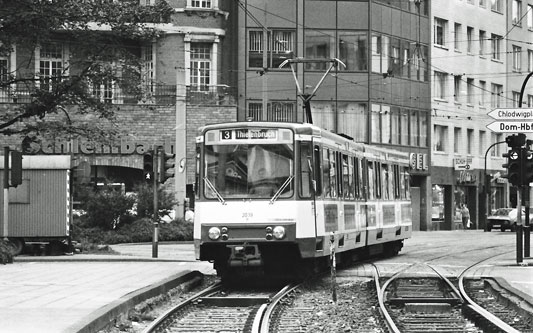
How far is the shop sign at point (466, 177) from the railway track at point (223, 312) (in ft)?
163

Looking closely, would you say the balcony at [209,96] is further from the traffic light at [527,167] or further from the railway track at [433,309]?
the railway track at [433,309]

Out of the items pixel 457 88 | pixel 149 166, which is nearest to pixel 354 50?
pixel 457 88

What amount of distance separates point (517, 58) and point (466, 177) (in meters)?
11.7

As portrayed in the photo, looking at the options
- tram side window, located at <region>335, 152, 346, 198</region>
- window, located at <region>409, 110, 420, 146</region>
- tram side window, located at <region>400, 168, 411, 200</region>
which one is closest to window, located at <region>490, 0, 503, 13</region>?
window, located at <region>409, 110, 420, 146</region>

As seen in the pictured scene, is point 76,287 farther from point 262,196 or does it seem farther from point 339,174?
point 339,174

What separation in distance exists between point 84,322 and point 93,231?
29277 millimetres

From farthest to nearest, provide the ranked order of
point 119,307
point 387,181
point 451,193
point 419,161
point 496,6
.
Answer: point 496,6, point 451,193, point 419,161, point 387,181, point 119,307

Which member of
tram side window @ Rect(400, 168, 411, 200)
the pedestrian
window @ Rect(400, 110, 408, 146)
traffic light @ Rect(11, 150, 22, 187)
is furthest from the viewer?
the pedestrian

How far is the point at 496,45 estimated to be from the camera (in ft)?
244

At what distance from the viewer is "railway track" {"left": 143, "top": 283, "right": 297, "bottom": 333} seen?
14.6 meters

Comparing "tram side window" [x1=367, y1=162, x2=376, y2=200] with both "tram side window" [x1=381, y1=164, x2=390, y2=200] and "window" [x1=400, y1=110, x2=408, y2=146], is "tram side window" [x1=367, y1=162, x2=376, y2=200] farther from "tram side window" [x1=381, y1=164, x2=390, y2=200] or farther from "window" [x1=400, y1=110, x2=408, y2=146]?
"window" [x1=400, y1=110, x2=408, y2=146]

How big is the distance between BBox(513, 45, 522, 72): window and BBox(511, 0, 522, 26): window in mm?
1647

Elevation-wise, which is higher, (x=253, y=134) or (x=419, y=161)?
(x=419, y=161)

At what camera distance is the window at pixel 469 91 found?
233ft
